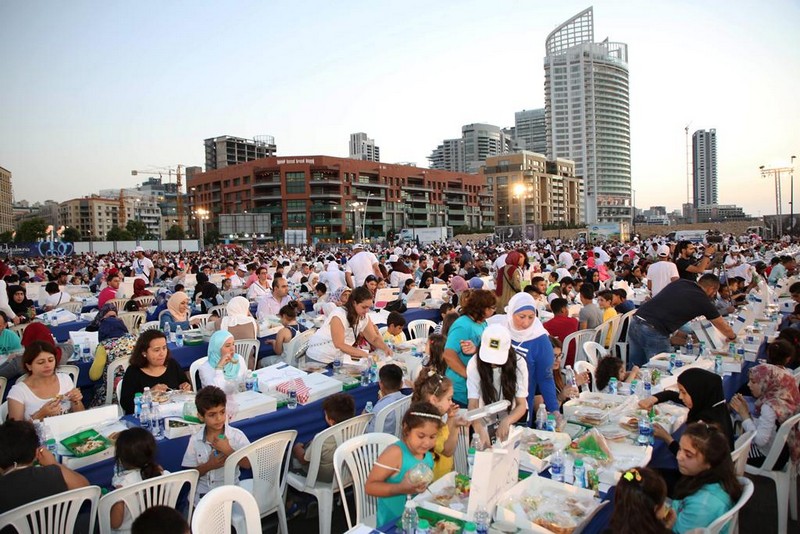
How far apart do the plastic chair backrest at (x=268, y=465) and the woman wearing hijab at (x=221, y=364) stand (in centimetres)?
155

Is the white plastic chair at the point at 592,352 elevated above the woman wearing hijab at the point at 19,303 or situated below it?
below

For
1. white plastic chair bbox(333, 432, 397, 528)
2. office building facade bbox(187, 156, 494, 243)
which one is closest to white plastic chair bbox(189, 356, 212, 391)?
white plastic chair bbox(333, 432, 397, 528)

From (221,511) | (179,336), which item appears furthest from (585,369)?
(179,336)

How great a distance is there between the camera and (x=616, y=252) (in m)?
26.1

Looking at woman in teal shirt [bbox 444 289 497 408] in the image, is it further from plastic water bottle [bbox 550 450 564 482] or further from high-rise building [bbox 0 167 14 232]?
high-rise building [bbox 0 167 14 232]

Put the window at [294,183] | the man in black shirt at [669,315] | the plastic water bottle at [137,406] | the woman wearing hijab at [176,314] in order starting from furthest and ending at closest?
the window at [294,183] < the woman wearing hijab at [176,314] < the man in black shirt at [669,315] < the plastic water bottle at [137,406]

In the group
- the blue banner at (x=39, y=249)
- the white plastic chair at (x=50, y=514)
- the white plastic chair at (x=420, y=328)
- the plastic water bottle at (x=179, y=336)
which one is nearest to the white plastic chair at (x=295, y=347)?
the plastic water bottle at (x=179, y=336)

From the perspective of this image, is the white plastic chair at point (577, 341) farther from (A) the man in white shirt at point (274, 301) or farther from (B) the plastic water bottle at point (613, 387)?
(A) the man in white shirt at point (274, 301)

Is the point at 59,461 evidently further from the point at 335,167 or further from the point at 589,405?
the point at 335,167

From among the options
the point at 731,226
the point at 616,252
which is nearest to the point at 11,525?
the point at 616,252

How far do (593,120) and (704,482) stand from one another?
518 feet

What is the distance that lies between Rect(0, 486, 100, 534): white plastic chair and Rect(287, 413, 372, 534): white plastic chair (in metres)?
1.45

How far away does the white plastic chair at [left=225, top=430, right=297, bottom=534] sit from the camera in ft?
11.9

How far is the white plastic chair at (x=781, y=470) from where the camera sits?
389cm
